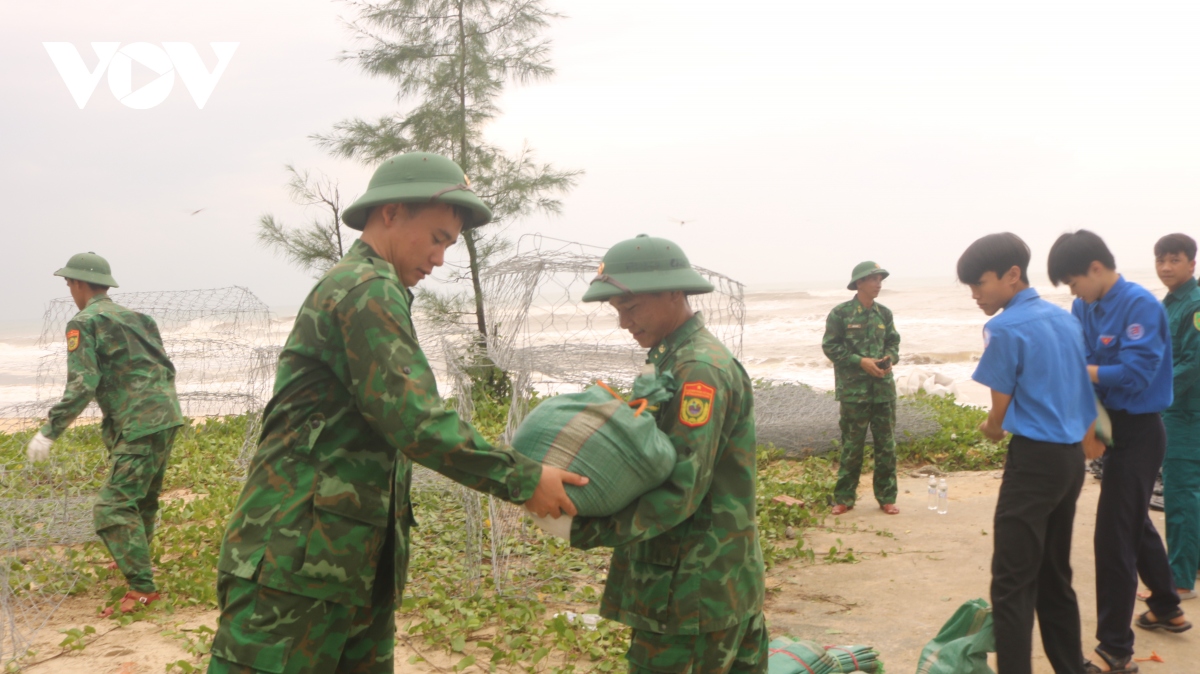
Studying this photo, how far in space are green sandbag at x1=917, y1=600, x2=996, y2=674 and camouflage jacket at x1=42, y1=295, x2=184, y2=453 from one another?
178 inches

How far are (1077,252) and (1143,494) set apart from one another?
1.13 metres

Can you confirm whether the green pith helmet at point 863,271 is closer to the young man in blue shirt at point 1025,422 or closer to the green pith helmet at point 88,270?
the young man in blue shirt at point 1025,422

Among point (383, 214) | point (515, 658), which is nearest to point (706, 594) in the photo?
point (383, 214)

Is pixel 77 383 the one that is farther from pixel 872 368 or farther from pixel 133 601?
pixel 872 368

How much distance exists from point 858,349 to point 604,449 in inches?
207

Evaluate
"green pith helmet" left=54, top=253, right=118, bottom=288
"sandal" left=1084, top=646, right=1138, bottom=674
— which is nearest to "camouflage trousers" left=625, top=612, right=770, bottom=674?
"sandal" left=1084, top=646, right=1138, bottom=674

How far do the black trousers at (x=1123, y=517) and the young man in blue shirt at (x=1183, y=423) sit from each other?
74 cm

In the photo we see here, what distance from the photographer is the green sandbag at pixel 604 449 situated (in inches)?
84.5

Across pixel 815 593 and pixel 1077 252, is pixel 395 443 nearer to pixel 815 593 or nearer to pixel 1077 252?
pixel 1077 252

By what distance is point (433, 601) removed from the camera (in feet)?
16.0

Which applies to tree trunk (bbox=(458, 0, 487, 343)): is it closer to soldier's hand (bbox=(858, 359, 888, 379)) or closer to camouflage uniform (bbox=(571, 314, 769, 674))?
soldier's hand (bbox=(858, 359, 888, 379))

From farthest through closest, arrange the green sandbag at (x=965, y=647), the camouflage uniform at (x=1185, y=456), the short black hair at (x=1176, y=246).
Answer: the short black hair at (x=1176, y=246)
the camouflage uniform at (x=1185, y=456)
the green sandbag at (x=965, y=647)

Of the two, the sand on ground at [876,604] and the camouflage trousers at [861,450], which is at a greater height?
the camouflage trousers at [861,450]

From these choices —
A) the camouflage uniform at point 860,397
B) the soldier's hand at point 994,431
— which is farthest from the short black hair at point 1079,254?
the camouflage uniform at point 860,397
